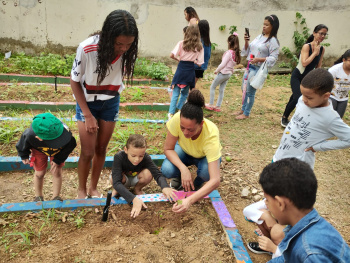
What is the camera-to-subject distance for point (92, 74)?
207cm

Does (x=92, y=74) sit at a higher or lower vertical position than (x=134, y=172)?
higher

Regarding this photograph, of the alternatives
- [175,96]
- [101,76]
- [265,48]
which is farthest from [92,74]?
[265,48]

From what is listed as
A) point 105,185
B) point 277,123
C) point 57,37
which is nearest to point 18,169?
point 105,185

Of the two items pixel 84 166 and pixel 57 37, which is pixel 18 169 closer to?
pixel 84 166

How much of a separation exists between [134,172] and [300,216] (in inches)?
67.2

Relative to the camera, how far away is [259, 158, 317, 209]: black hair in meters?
1.35

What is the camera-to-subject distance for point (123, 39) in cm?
192

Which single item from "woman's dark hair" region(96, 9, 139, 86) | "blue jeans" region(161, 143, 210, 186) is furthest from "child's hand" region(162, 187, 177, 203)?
"woman's dark hair" region(96, 9, 139, 86)

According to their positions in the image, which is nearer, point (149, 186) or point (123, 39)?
point (123, 39)

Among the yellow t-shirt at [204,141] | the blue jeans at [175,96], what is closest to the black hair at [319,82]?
the yellow t-shirt at [204,141]

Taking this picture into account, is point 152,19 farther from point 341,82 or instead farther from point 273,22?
point 341,82

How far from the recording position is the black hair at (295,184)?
53.1 inches

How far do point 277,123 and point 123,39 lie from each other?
4.07 m

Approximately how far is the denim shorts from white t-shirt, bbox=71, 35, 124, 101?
6cm
